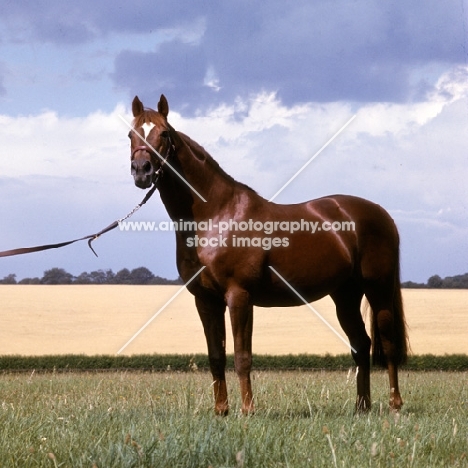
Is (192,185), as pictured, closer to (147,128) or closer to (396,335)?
(147,128)

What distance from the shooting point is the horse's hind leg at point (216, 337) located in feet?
21.4

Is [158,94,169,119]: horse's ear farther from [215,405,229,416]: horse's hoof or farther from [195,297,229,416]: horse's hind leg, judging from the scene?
[215,405,229,416]: horse's hoof

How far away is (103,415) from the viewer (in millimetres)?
5594

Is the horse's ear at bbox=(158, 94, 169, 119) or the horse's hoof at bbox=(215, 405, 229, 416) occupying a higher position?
the horse's ear at bbox=(158, 94, 169, 119)

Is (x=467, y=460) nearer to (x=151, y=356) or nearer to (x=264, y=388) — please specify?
(x=264, y=388)

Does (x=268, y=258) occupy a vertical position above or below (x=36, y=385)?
above

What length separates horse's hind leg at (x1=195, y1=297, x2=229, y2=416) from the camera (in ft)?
21.4

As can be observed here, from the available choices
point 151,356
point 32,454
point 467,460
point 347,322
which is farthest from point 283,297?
point 151,356

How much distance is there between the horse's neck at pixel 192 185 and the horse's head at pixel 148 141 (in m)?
0.24

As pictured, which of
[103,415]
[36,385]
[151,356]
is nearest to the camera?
[103,415]

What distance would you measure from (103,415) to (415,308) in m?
22.5

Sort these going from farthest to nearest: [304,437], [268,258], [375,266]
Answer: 1. [375,266]
2. [268,258]
3. [304,437]

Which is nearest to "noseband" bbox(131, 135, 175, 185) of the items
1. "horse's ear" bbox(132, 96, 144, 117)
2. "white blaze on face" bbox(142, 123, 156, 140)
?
"white blaze on face" bbox(142, 123, 156, 140)

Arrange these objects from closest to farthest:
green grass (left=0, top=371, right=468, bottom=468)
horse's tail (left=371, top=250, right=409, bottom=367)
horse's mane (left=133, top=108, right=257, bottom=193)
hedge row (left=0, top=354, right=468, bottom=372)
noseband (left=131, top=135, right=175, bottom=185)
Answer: green grass (left=0, top=371, right=468, bottom=468)
noseband (left=131, top=135, right=175, bottom=185)
horse's mane (left=133, top=108, right=257, bottom=193)
horse's tail (left=371, top=250, right=409, bottom=367)
hedge row (left=0, top=354, right=468, bottom=372)
